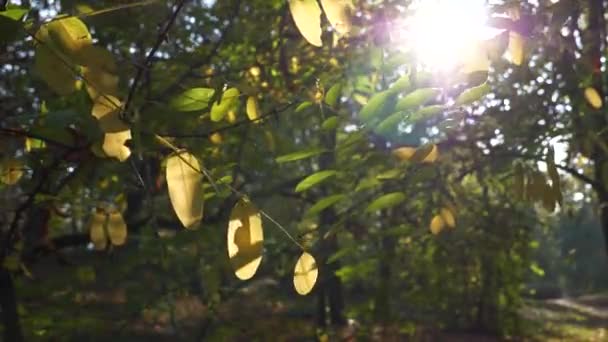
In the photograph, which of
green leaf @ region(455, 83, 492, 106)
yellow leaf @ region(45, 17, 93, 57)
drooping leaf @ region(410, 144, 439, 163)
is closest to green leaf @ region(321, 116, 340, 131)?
drooping leaf @ region(410, 144, 439, 163)

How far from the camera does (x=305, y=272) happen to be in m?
1.03

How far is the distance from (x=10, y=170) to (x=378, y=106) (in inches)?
31.1

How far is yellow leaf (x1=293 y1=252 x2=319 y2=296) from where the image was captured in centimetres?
103

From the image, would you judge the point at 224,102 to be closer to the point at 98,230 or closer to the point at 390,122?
the point at 390,122

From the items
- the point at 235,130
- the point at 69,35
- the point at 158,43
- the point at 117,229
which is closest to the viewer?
the point at 69,35

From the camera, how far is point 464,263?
951cm

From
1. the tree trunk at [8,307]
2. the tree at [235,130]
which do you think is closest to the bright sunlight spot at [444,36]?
the tree at [235,130]

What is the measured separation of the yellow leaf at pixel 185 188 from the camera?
2.90 feet

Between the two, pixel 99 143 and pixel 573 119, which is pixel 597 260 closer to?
pixel 573 119

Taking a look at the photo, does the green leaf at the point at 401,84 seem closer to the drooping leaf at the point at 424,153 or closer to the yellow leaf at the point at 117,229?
the drooping leaf at the point at 424,153

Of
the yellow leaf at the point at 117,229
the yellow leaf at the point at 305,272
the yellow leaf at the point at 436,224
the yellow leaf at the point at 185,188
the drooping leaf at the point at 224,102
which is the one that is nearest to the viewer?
the yellow leaf at the point at 185,188

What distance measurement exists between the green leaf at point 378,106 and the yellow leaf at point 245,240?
479 millimetres

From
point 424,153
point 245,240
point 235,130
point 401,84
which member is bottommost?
point 245,240

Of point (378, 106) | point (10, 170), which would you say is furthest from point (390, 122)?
point (10, 170)
